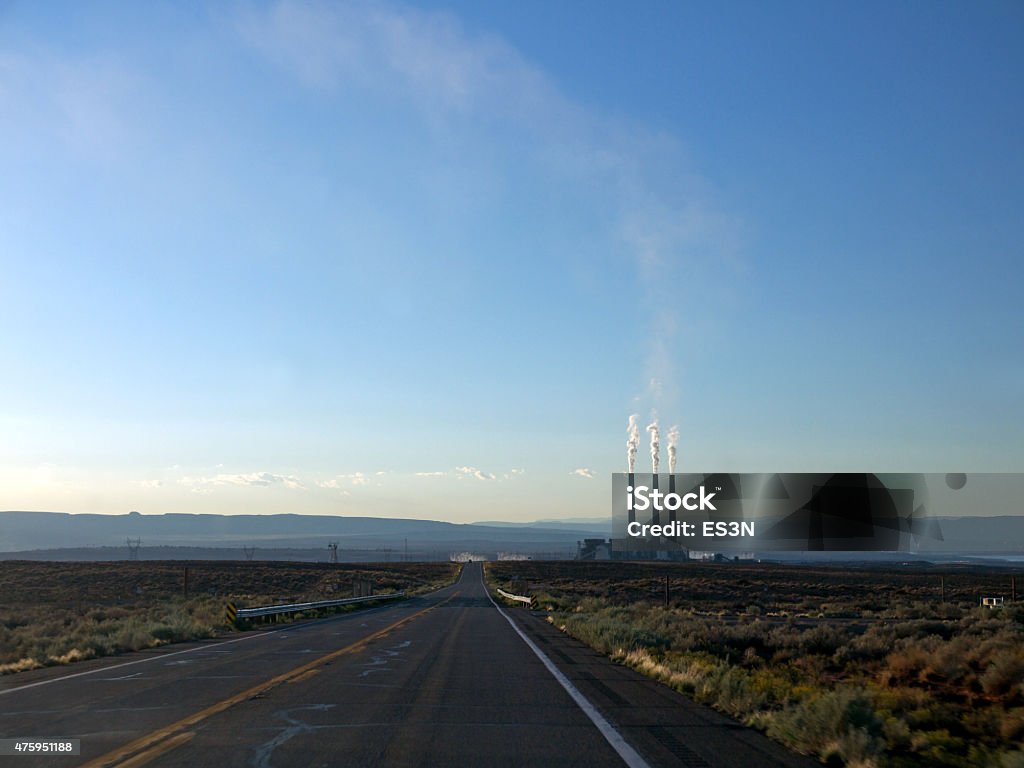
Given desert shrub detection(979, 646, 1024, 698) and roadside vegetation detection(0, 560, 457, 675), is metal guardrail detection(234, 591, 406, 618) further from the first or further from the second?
desert shrub detection(979, 646, 1024, 698)

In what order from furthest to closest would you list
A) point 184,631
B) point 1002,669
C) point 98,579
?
point 98,579
point 184,631
point 1002,669

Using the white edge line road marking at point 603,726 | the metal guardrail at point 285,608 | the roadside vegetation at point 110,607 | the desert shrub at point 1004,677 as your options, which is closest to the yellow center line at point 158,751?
the white edge line road marking at point 603,726

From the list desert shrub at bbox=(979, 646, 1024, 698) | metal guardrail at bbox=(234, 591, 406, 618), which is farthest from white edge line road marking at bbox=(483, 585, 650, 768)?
metal guardrail at bbox=(234, 591, 406, 618)

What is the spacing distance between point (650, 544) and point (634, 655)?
498 feet

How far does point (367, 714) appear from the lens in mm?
11234

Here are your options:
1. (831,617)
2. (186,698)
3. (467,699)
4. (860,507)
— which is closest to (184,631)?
(186,698)

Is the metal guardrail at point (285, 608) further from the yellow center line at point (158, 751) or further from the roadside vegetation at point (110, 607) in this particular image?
the yellow center line at point (158, 751)

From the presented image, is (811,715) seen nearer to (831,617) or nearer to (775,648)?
(775,648)

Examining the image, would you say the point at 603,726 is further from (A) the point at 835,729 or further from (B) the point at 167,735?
(B) the point at 167,735

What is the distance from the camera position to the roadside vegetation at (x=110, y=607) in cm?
2236

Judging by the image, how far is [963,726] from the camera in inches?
434

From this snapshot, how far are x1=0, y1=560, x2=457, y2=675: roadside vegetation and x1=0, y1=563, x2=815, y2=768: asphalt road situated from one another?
3.24 m

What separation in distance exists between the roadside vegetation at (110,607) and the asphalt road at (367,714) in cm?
324

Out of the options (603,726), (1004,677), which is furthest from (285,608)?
(603,726)
